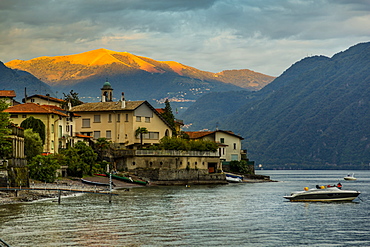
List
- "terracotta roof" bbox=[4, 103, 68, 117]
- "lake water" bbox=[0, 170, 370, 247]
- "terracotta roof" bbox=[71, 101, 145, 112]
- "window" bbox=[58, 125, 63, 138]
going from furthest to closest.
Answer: "terracotta roof" bbox=[71, 101, 145, 112] → "window" bbox=[58, 125, 63, 138] → "terracotta roof" bbox=[4, 103, 68, 117] → "lake water" bbox=[0, 170, 370, 247]

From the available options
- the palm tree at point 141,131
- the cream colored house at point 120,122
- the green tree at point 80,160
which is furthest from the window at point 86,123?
the green tree at point 80,160

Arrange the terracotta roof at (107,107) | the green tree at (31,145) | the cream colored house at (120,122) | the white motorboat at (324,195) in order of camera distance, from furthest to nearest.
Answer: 1. the terracotta roof at (107,107)
2. the cream colored house at (120,122)
3. the green tree at (31,145)
4. the white motorboat at (324,195)

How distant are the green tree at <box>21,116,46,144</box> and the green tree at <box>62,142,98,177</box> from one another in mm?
4501

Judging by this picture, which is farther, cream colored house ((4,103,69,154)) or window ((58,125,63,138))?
window ((58,125,63,138))

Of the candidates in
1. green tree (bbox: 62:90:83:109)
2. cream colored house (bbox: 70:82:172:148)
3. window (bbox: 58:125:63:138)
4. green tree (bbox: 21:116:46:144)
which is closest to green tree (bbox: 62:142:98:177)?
window (bbox: 58:125:63:138)

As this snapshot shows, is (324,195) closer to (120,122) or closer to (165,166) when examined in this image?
(165,166)

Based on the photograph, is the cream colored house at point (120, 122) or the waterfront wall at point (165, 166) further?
the cream colored house at point (120, 122)

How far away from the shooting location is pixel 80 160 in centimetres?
10031

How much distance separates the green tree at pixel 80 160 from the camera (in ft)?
319

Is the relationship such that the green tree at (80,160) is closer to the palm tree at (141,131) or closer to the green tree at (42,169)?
the green tree at (42,169)

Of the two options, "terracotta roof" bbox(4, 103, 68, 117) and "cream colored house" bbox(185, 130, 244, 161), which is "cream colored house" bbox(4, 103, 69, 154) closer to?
"terracotta roof" bbox(4, 103, 68, 117)

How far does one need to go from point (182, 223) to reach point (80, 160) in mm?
48276

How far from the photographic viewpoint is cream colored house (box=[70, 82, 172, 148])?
412ft

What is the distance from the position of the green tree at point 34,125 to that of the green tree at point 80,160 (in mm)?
4501
